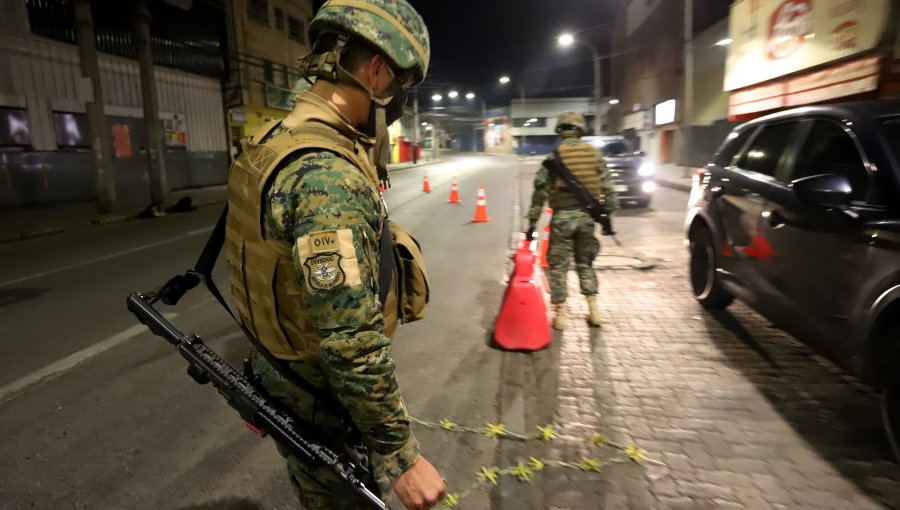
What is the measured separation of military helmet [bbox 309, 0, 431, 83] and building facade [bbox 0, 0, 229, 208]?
14.4 m

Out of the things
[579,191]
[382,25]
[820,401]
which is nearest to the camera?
[382,25]

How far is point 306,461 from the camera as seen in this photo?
156 cm

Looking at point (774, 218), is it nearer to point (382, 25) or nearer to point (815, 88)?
point (382, 25)

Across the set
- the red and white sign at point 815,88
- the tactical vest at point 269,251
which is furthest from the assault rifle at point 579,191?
the red and white sign at point 815,88

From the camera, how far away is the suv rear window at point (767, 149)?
4449 millimetres

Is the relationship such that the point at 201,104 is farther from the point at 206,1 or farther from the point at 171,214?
the point at 171,214

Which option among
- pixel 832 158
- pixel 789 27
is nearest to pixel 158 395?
pixel 832 158

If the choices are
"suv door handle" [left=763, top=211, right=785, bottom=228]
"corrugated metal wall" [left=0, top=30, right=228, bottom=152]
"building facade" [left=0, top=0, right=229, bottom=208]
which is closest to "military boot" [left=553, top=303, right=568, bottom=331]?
"suv door handle" [left=763, top=211, right=785, bottom=228]

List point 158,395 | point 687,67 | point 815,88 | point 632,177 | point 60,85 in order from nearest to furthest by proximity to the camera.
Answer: point 158,395 → point 815,88 → point 632,177 → point 60,85 → point 687,67

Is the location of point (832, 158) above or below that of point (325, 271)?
above

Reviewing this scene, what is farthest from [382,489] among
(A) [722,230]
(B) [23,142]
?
(B) [23,142]

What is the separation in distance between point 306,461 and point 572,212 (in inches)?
156

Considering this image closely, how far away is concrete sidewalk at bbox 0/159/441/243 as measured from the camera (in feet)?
37.0

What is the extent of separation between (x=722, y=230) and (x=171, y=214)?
13.8 m
